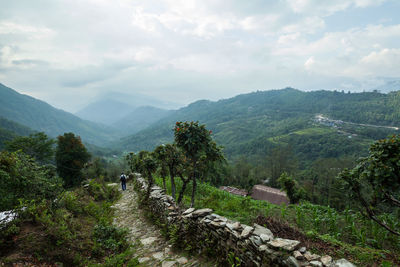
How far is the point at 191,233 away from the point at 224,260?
1.44m

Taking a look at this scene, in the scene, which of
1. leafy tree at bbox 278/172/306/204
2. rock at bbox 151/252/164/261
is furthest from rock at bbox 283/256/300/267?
leafy tree at bbox 278/172/306/204

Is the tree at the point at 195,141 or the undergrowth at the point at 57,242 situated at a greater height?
the tree at the point at 195,141

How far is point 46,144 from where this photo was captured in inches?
1409

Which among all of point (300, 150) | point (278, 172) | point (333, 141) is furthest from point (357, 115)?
point (278, 172)

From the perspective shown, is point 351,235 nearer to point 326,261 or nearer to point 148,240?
point 326,261

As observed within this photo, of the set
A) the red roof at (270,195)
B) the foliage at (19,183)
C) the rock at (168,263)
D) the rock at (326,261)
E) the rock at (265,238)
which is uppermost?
the foliage at (19,183)

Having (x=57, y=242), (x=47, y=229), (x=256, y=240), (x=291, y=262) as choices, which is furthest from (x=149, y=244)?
(x=291, y=262)

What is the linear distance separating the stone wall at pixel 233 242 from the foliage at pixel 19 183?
478 centimetres

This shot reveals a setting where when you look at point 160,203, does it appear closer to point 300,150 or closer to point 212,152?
point 212,152

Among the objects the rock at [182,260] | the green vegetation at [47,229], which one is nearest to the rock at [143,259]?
the green vegetation at [47,229]

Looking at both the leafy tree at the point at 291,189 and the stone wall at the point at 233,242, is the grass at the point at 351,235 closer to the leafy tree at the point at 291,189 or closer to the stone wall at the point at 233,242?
the stone wall at the point at 233,242

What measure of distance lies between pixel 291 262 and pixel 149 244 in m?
4.67

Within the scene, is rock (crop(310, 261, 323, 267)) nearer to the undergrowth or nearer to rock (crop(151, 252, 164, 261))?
rock (crop(151, 252, 164, 261))

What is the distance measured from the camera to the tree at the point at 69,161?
30438 millimetres
